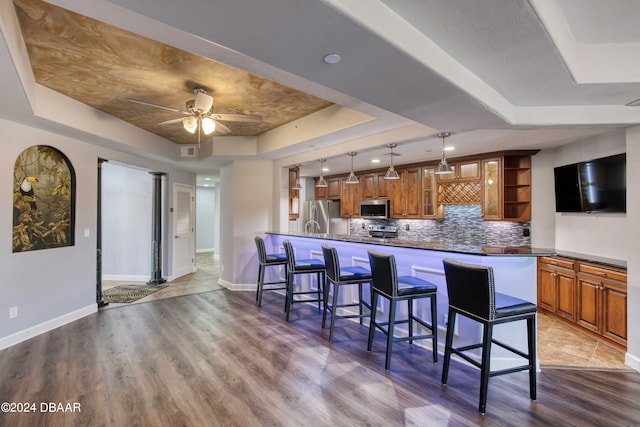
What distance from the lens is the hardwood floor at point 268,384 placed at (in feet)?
6.69

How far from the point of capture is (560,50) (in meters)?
1.80

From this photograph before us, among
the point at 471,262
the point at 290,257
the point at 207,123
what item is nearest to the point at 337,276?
the point at 290,257

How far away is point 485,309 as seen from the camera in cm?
214

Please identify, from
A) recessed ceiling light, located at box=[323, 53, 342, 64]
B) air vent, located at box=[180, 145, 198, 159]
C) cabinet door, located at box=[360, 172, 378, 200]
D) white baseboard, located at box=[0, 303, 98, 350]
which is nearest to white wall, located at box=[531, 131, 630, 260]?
cabinet door, located at box=[360, 172, 378, 200]

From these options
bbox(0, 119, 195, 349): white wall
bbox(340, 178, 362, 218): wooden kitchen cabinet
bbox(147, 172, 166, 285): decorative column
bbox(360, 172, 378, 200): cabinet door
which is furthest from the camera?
bbox(340, 178, 362, 218): wooden kitchen cabinet

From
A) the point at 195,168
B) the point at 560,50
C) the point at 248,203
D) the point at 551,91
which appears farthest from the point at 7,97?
the point at 551,91

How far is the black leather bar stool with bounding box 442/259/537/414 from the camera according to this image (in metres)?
2.09

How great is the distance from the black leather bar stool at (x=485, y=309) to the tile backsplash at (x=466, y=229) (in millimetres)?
2537

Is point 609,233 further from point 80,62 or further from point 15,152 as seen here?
point 15,152

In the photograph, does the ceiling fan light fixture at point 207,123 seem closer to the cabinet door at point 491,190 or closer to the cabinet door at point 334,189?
the cabinet door at point 491,190

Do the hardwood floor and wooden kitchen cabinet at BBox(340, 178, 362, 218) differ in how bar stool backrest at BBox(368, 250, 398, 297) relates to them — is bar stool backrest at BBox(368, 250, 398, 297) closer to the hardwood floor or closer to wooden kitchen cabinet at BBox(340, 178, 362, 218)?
the hardwood floor

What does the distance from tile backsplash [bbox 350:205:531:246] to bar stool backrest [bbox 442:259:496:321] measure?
255 centimetres

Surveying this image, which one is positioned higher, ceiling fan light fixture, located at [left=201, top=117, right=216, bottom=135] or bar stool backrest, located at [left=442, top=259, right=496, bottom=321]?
ceiling fan light fixture, located at [left=201, top=117, right=216, bottom=135]

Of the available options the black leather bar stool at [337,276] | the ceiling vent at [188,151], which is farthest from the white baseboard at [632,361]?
the ceiling vent at [188,151]
